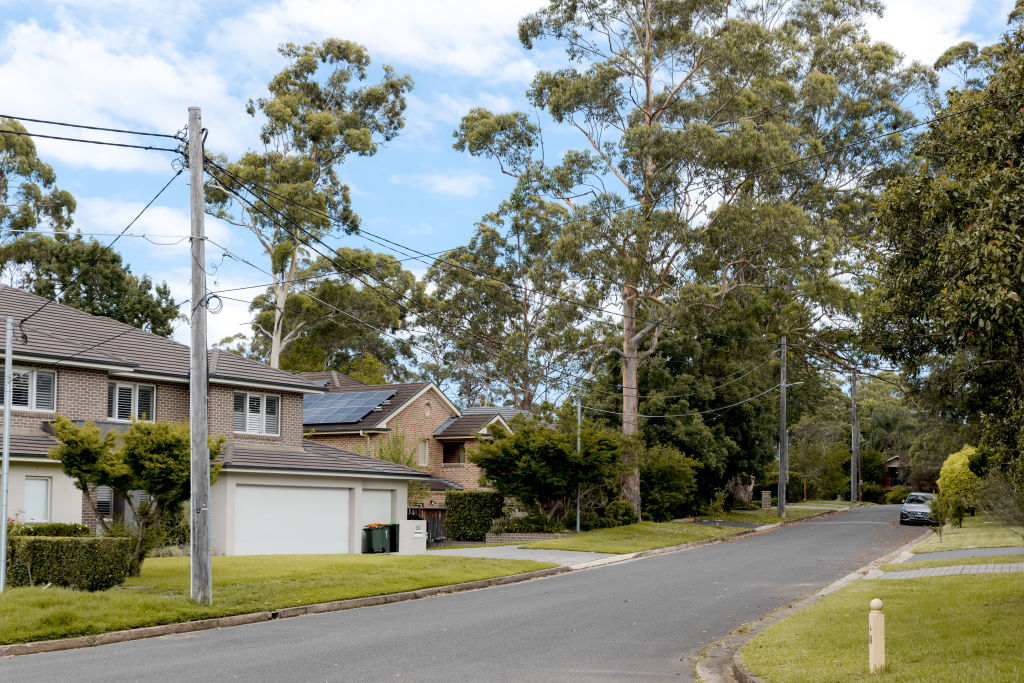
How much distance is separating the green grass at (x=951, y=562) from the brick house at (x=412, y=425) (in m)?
22.3

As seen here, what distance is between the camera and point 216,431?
30.7m

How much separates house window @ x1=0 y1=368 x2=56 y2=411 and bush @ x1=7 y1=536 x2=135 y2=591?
878 cm

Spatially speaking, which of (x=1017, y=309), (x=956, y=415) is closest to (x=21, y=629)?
(x=1017, y=309)

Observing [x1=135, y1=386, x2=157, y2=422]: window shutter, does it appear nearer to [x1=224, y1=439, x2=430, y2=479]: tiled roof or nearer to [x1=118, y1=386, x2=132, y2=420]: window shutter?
[x1=118, y1=386, x2=132, y2=420]: window shutter

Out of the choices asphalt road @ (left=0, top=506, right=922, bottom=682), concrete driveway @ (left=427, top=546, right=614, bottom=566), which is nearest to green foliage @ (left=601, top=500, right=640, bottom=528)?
concrete driveway @ (left=427, top=546, right=614, bottom=566)

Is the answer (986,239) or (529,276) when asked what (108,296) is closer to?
(529,276)

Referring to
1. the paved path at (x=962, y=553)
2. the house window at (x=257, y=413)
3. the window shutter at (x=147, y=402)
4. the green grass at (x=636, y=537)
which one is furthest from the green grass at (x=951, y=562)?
the window shutter at (x=147, y=402)

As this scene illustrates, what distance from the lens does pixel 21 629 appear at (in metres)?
14.0

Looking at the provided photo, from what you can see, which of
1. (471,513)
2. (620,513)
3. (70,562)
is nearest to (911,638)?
(70,562)

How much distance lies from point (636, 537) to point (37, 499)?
20474mm

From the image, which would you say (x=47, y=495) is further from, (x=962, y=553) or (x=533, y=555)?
(x=962, y=553)

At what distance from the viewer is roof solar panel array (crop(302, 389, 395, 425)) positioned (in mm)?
45062

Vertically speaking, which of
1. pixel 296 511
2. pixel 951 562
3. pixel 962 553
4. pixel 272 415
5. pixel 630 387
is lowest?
pixel 962 553

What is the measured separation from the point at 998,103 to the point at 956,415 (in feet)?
18.4
